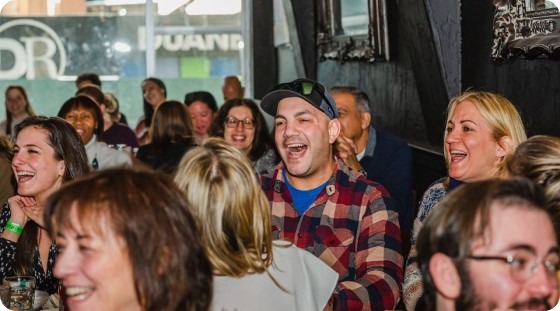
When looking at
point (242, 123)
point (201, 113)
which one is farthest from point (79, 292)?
point (201, 113)

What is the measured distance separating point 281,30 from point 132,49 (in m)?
2.33

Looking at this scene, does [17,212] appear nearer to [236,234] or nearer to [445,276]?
[236,234]

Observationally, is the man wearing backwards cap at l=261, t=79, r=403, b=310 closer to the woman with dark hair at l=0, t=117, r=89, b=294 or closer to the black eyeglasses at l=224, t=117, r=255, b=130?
the woman with dark hair at l=0, t=117, r=89, b=294

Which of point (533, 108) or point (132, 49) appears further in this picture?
point (132, 49)

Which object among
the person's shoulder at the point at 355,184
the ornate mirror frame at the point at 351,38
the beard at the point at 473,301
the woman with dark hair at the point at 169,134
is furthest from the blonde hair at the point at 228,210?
the ornate mirror frame at the point at 351,38

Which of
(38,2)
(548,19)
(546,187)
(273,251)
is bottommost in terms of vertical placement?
(273,251)

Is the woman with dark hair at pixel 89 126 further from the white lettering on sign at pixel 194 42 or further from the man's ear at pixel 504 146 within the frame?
the white lettering on sign at pixel 194 42

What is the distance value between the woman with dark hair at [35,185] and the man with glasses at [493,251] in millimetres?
2076

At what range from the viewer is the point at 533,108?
163 inches

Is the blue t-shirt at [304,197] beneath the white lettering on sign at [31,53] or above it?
beneath

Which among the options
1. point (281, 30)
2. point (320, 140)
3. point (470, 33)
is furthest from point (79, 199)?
point (281, 30)

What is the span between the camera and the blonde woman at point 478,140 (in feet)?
11.9

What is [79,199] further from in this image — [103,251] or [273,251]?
[273,251]

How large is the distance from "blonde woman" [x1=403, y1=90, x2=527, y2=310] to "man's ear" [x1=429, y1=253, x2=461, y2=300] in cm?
177
